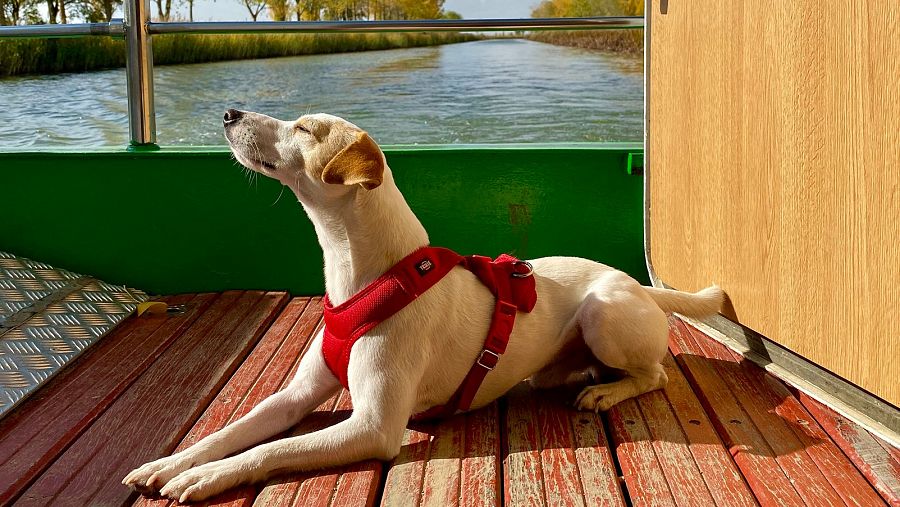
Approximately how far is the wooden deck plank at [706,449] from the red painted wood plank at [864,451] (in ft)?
1.06

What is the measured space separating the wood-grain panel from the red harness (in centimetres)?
84

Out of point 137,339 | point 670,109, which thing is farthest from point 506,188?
point 137,339

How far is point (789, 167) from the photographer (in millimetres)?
2750

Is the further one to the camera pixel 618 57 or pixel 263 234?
pixel 618 57

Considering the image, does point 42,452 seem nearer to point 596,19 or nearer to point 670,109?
point 670,109

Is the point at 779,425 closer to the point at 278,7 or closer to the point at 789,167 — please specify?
the point at 789,167

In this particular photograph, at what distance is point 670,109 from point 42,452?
2641mm

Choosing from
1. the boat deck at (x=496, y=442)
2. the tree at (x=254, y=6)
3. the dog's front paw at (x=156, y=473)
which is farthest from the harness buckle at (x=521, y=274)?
the tree at (x=254, y=6)

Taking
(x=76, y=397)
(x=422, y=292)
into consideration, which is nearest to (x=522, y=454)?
(x=422, y=292)

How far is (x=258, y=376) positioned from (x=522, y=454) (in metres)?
1.10

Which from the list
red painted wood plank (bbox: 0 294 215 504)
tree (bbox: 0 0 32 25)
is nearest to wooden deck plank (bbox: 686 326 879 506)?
red painted wood plank (bbox: 0 294 215 504)

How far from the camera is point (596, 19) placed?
4.23 metres

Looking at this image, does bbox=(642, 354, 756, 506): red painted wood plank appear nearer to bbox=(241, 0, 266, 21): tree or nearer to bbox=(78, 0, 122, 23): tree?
bbox=(78, 0, 122, 23): tree

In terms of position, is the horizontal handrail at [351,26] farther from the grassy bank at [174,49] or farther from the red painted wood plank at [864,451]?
the grassy bank at [174,49]
